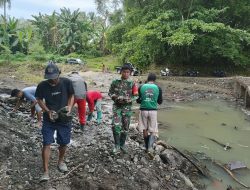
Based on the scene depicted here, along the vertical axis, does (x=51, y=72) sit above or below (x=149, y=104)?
above

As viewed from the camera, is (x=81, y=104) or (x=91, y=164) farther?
(x=81, y=104)

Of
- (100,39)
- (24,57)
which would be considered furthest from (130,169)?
(100,39)

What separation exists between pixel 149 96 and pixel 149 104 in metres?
0.17

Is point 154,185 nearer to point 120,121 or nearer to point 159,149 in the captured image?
point 120,121

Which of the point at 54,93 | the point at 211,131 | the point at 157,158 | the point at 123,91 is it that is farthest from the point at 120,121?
the point at 211,131

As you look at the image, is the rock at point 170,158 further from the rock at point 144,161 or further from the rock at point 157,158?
the rock at point 144,161

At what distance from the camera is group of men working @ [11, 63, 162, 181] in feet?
19.3

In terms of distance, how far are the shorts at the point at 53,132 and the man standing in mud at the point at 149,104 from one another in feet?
7.16

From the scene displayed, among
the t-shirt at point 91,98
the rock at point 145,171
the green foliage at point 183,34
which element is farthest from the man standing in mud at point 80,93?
the green foliage at point 183,34

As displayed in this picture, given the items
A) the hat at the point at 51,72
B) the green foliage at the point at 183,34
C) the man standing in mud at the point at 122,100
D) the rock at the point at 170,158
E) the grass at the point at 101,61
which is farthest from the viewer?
the grass at the point at 101,61

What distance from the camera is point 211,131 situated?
46.9 ft

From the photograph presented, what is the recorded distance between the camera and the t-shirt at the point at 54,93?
5.88 metres

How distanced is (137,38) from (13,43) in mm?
18904

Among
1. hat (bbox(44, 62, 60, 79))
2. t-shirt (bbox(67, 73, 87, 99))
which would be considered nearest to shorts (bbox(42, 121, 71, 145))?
hat (bbox(44, 62, 60, 79))
